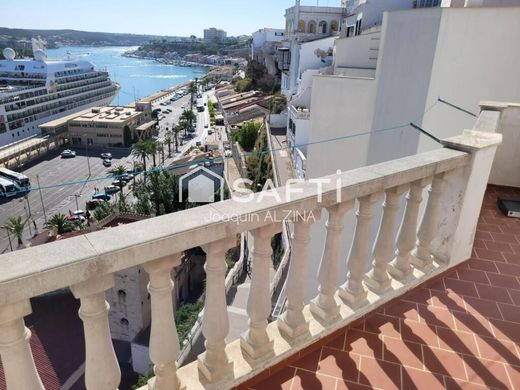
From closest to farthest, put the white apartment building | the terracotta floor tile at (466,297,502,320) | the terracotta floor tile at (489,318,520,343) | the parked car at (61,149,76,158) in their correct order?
the terracotta floor tile at (489,318,520,343)
the terracotta floor tile at (466,297,502,320)
the white apartment building
the parked car at (61,149,76,158)

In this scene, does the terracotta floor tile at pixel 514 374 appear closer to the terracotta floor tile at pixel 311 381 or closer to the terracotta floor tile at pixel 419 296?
the terracotta floor tile at pixel 419 296

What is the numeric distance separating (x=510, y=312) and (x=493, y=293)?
0.28 m

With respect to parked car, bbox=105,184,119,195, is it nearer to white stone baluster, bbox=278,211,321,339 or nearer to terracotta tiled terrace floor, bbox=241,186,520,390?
terracotta tiled terrace floor, bbox=241,186,520,390

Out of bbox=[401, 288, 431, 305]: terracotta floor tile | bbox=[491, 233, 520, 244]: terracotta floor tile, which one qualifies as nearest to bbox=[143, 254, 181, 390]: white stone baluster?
bbox=[401, 288, 431, 305]: terracotta floor tile

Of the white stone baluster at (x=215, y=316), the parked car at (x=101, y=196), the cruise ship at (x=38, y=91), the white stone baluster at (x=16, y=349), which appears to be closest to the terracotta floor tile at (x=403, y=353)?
the white stone baluster at (x=215, y=316)

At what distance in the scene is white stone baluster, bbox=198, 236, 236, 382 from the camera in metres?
2.12

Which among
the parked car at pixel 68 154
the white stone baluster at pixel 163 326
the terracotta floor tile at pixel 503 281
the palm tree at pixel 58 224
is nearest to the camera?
the white stone baluster at pixel 163 326

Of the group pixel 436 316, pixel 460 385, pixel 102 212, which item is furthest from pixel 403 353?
pixel 102 212

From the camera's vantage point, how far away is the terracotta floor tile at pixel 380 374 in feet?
8.62

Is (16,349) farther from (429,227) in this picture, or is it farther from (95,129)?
(95,129)

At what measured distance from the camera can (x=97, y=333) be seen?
6.04ft

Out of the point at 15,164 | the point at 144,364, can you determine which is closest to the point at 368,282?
the point at 144,364

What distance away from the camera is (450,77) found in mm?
7711

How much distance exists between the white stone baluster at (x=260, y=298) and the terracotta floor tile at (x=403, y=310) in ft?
4.26
